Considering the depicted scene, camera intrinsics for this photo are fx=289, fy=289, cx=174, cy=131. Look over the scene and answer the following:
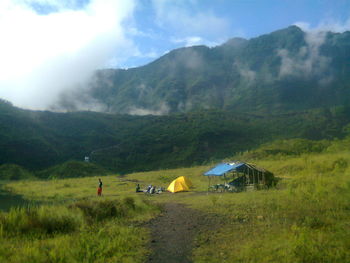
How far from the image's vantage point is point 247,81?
160m

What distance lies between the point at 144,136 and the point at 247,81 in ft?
279

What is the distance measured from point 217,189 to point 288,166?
39.1ft

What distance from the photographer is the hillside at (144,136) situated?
245 ft

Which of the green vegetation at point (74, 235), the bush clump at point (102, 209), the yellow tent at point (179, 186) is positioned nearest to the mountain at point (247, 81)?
the yellow tent at point (179, 186)

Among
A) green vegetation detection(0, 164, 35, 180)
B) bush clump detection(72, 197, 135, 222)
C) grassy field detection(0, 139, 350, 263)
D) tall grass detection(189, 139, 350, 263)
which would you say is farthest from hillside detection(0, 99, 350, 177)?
grassy field detection(0, 139, 350, 263)

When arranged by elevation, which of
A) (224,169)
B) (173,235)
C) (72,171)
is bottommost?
(173,235)

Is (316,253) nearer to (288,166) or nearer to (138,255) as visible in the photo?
(138,255)

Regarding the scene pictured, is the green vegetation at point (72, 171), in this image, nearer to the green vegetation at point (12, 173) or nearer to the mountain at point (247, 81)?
the green vegetation at point (12, 173)

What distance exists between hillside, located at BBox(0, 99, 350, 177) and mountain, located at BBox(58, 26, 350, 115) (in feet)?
98.9

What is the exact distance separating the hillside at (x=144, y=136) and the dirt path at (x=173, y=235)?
6134 cm

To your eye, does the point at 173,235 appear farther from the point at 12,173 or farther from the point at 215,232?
the point at 12,173

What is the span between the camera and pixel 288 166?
98.9 feet

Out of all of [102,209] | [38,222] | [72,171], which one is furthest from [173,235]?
[72,171]

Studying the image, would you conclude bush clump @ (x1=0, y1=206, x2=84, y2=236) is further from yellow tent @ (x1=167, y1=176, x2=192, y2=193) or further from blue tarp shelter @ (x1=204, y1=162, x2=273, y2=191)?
yellow tent @ (x1=167, y1=176, x2=192, y2=193)
